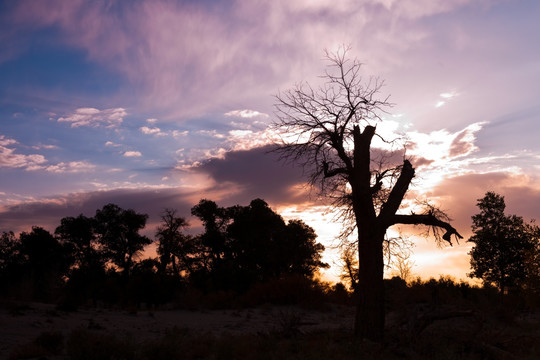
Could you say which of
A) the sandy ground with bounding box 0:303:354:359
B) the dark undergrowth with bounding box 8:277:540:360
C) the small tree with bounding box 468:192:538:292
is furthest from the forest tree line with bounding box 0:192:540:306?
the dark undergrowth with bounding box 8:277:540:360

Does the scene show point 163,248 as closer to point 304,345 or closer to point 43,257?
point 43,257

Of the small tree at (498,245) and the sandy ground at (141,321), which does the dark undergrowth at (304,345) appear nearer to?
the sandy ground at (141,321)

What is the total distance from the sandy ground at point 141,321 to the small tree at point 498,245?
16130 millimetres

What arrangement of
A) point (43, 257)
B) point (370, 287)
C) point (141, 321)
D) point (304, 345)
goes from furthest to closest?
1. point (43, 257)
2. point (141, 321)
3. point (370, 287)
4. point (304, 345)

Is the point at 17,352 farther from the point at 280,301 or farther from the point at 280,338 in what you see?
the point at 280,301

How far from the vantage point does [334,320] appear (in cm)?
2152

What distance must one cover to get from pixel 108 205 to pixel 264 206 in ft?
49.6

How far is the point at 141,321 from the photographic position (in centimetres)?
1795

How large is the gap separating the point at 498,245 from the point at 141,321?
92.6 feet

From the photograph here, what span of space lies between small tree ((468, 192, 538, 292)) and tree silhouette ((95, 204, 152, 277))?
2920cm

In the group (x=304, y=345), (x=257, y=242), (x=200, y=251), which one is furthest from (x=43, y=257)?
(x=304, y=345)

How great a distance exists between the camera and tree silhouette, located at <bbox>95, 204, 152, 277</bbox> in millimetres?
40406

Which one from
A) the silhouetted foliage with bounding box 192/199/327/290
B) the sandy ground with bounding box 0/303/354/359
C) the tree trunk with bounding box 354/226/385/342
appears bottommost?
the sandy ground with bounding box 0/303/354/359

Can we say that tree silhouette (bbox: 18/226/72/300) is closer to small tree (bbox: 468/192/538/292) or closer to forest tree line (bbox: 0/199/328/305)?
forest tree line (bbox: 0/199/328/305)
